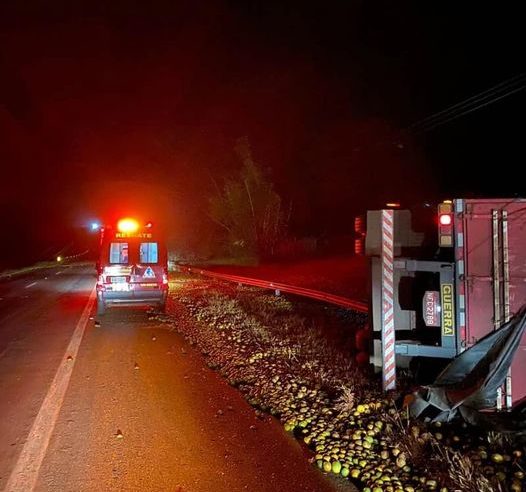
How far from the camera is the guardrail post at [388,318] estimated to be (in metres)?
5.95

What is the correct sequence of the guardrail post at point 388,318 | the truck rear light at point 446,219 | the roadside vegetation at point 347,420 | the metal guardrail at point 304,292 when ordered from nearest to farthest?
the roadside vegetation at point 347,420
the truck rear light at point 446,219
the guardrail post at point 388,318
the metal guardrail at point 304,292

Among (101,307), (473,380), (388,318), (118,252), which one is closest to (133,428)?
(388,318)

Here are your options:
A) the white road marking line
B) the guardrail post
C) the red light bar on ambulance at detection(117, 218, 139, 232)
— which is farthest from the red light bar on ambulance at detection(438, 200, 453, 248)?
the red light bar on ambulance at detection(117, 218, 139, 232)

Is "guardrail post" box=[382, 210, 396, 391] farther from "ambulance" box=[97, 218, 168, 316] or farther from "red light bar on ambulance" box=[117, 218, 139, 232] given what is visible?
"red light bar on ambulance" box=[117, 218, 139, 232]

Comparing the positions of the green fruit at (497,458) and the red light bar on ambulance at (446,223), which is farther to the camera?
the red light bar on ambulance at (446,223)

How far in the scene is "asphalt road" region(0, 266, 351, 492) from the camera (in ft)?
13.8

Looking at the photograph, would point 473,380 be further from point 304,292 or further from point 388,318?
point 304,292

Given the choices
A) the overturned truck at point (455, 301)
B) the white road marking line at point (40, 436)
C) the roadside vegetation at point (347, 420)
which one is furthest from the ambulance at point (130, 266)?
the overturned truck at point (455, 301)

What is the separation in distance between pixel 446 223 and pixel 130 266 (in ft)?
28.3

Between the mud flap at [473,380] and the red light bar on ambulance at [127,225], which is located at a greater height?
the red light bar on ambulance at [127,225]

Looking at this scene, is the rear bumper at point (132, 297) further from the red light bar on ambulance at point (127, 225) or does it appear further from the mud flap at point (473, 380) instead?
the mud flap at point (473, 380)

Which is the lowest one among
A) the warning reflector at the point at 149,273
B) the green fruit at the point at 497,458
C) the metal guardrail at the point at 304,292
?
the green fruit at the point at 497,458

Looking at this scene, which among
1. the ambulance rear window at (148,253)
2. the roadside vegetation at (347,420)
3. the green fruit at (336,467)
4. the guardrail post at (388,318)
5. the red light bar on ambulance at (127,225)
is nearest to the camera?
the roadside vegetation at (347,420)

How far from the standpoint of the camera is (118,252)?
12305 millimetres
